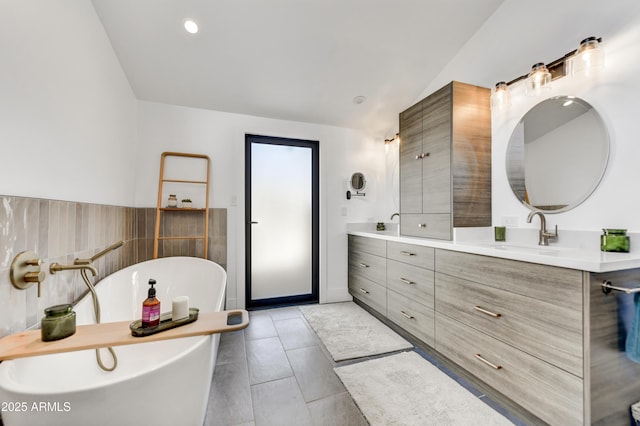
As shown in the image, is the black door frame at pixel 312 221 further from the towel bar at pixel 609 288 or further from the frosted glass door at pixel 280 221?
the towel bar at pixel 609 288

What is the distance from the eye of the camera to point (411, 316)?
2.21m

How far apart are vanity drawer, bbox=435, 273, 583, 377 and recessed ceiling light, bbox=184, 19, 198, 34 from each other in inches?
105

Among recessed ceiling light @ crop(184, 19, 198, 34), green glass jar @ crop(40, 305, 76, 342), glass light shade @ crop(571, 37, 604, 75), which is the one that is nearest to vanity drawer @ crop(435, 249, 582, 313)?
glass light shade @ crop(571, 37, 604, 75)

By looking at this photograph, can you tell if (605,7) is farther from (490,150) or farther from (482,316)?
(482,316)

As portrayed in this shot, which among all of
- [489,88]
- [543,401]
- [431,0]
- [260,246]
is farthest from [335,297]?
[431,0]

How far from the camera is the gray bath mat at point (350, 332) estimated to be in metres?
2.14

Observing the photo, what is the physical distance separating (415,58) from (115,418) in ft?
10.2

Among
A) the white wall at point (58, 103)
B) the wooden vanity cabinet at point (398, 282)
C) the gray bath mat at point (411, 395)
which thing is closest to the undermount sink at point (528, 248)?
the wooden vanity cabinet at point (398, 282)

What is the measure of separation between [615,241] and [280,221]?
2.78m

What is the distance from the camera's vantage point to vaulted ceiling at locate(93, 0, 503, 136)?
2041 mm

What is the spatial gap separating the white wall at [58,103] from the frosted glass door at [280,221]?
1.38 metres

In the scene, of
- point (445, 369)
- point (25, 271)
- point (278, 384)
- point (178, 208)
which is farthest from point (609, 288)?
→ point (178, 208)

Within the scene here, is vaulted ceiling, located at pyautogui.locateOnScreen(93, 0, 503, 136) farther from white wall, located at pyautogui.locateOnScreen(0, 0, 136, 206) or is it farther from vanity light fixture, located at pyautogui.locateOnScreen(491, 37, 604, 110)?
vanity light fixture, located at pyautogui.locateOnScreen(491, 37, 604, 110)

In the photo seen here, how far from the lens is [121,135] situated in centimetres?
234
